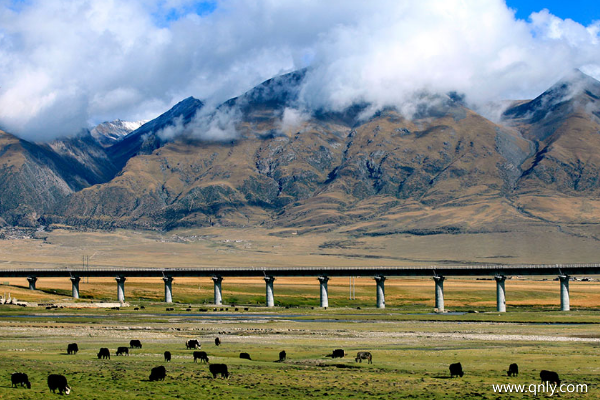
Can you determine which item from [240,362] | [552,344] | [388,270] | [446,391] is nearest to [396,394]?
[446,391]

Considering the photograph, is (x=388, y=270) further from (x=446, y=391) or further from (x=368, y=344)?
(x=446, y=391)

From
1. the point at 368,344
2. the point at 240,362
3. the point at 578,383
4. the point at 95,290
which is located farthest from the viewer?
the point at 95,290

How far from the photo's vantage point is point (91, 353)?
59.0 m

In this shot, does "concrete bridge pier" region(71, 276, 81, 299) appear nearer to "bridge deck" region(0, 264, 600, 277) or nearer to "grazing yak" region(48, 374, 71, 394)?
"bridge deck" region(0, 264, 600, 277)

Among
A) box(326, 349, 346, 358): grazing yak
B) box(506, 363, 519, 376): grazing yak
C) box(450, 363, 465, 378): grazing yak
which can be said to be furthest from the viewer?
box(326, 349, 346, 358): grazing yak

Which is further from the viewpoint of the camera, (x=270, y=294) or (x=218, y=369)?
(x=270, y=294)

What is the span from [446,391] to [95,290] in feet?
530

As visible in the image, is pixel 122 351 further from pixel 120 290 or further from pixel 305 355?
pixel 120 290

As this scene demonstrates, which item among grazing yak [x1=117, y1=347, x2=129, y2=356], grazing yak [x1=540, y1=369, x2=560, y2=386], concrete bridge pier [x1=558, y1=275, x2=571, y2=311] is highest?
concrete bridge pier [x1=558, y1=275, x2=571, y2=311]

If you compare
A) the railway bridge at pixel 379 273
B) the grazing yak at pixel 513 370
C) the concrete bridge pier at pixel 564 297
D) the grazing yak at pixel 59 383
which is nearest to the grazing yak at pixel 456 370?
the grazing yak at pixel 513 370

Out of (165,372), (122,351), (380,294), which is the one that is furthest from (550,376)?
(380,294)

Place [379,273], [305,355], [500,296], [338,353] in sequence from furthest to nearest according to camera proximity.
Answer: [379,273]
[500,296]
[305,355]
[338,353]

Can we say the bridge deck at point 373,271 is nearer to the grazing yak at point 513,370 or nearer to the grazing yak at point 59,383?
the grazing yak at point 513,370

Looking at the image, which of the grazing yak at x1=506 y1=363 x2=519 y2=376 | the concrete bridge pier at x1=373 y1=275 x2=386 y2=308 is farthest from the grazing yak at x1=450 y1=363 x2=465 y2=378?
the concrete bridge pier at x1=373 y1=275 x2=386 y2=308
